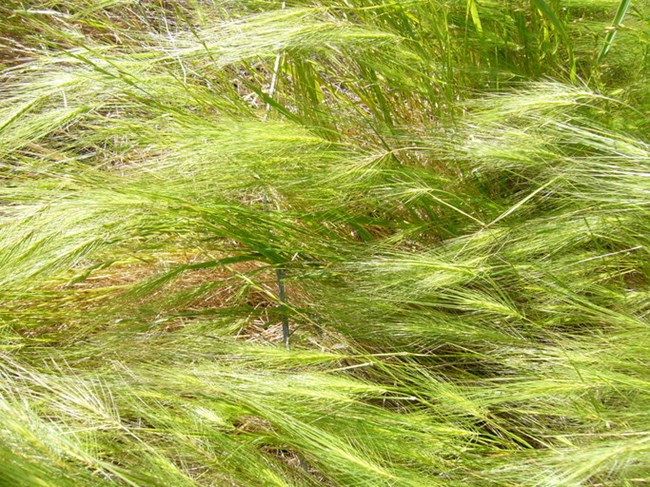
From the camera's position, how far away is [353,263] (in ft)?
3.66

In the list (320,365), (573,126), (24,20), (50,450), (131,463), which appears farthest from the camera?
(24,20)

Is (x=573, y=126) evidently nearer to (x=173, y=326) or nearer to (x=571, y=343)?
(x=571, y=343)

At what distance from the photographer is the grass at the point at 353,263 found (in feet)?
3.17

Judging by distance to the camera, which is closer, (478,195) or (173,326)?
(478,195)

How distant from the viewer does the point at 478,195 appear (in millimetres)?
1255

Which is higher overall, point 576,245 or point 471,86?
point 471,86

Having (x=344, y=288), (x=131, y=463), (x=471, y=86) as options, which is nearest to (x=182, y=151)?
(x=344, y=288)

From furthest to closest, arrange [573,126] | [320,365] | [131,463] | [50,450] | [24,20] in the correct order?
[24,20] < [320,365] < [573,126] < [131,463] < [50,450]

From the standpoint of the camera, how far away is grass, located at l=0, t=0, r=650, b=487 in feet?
3.17

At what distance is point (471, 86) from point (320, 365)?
0.60 metres

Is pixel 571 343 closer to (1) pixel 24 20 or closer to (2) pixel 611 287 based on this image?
(2) pixel 611 287

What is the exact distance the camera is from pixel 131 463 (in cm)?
95

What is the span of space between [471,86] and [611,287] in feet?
1.49

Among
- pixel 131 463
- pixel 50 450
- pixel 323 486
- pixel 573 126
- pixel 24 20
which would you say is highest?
pixel 24 20
